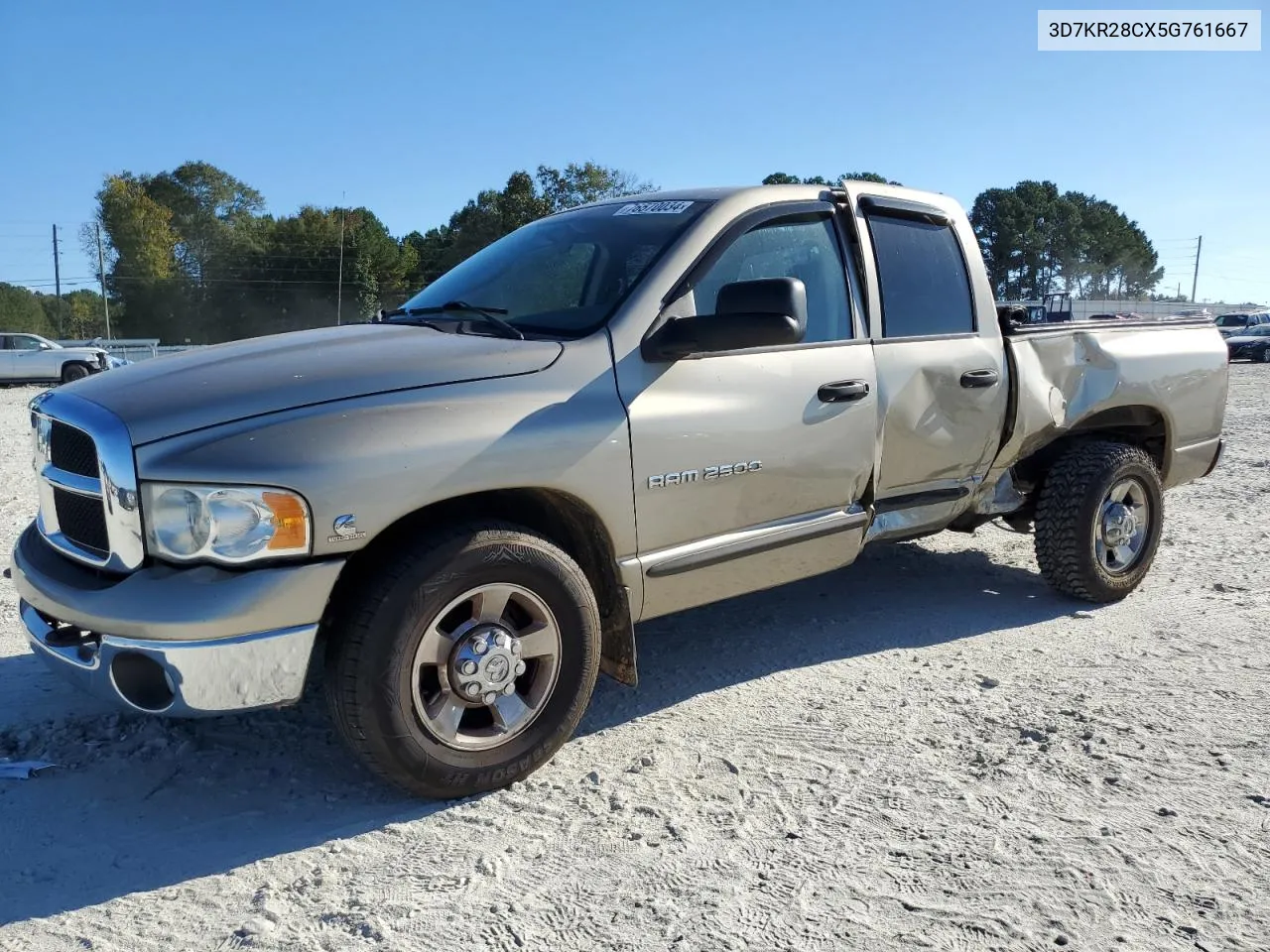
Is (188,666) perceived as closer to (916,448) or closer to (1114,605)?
(916,448)

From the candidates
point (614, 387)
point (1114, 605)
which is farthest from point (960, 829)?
point (1114, 605)

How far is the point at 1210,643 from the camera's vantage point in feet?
14.1

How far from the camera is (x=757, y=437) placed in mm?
3426

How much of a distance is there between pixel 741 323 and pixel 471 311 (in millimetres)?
1103

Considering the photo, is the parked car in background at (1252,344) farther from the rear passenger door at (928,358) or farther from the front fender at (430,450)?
the front fender at (430,450)

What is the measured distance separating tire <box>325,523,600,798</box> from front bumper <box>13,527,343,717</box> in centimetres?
15

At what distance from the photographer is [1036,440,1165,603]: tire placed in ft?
15.4

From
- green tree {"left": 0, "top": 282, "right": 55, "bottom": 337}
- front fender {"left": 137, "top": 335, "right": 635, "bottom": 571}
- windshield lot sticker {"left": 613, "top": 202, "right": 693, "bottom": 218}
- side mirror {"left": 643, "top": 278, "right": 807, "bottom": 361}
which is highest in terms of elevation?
green tree {"left": 0, "top": 282, "right": 55, "bottom": 337}

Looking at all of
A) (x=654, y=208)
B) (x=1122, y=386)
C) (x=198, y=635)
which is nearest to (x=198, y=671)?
(x=198, y=635)

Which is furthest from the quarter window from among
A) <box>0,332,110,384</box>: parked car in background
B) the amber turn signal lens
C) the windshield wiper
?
<box>0,332,110,384</box>: parked car in background

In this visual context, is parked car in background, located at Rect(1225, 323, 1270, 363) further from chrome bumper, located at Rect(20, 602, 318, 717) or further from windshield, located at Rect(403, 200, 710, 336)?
chrome bumper, located at Rect(20, 602, 318, 717)

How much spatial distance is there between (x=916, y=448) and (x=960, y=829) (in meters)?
1.74

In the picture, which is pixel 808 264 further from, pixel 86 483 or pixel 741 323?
pixel 86 483

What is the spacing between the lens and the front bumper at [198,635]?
2.49m
